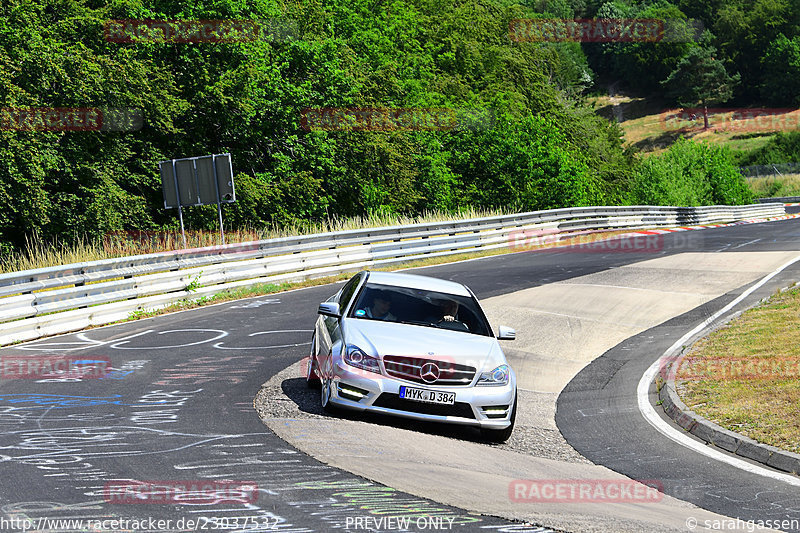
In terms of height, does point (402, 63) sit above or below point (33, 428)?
above

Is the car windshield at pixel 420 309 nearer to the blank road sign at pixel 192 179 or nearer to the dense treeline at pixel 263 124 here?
the blank road sign at pixel 192 179

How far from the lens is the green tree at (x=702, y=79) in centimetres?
14441

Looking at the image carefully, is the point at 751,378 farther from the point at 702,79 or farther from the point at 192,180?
the point at 702,79

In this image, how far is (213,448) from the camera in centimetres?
741

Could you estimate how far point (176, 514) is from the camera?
559 cm

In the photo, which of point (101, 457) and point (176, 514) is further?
point (101, 457)

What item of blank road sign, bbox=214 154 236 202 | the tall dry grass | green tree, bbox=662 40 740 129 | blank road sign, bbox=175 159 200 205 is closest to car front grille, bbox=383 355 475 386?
the tall dry grass

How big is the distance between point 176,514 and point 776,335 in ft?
35.8

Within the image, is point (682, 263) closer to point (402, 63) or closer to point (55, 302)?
point (55, 302)

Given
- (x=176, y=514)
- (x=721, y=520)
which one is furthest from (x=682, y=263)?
(x=176, y=514)

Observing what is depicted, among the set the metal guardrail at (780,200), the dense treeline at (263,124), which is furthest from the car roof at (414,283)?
the metal guardrail at (780,200)

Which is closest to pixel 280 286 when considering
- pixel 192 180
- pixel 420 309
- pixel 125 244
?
pixel 192 180

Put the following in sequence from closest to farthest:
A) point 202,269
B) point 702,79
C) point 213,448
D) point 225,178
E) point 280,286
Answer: point 213,448 → point 202,269 → point 280,286 → point 225,178 → point 702,79

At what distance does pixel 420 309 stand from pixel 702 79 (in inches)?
5812
